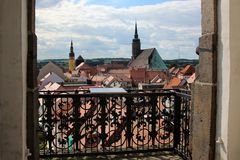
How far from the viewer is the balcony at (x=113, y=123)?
4.56 meters

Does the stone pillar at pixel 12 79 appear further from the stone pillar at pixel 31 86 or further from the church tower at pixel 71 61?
the church tower at pixel 71 61

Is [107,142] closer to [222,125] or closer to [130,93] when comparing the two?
[130,93]

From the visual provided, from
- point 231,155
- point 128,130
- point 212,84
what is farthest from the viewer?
point 128,130

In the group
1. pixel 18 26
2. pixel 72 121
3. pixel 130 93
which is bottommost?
pixel 72 121

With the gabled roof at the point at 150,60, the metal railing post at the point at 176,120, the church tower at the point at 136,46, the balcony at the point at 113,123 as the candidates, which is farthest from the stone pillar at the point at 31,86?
the church tower at the point at 136,46

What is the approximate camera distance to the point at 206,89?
3389mm

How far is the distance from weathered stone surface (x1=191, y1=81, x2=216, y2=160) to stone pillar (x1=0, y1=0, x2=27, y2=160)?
176 centimetres

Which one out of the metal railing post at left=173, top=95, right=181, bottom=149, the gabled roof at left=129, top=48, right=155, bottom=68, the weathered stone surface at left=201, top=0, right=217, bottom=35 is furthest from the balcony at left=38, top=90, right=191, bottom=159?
the gabled roof at left=129, top=48, right=155, bottom=68

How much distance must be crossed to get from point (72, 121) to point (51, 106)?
0.36 metres

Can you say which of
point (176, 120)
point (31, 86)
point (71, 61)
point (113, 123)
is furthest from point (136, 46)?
point (31, 86)

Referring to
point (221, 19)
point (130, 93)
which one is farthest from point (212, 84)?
point (130, 93)

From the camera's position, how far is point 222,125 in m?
3.14

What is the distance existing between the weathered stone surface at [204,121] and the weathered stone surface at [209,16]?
0.56 metres

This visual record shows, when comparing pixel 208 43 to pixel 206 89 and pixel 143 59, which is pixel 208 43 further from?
pixel 143 59
